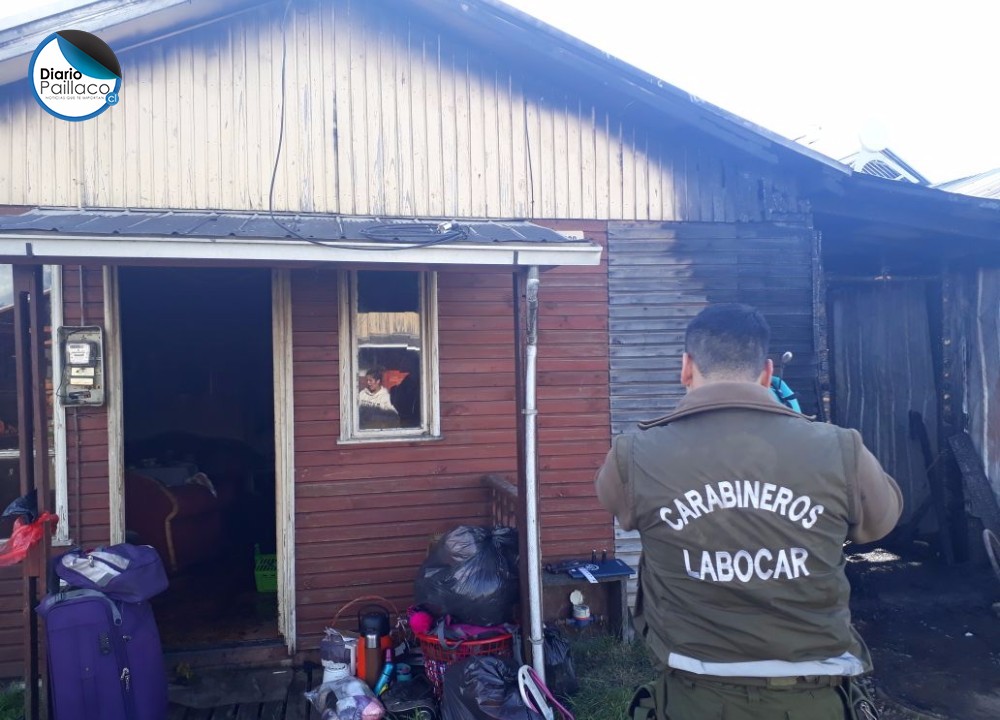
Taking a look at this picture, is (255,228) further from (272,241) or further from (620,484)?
(620,484)

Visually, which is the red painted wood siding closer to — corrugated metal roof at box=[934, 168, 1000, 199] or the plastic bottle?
the plastic bottle

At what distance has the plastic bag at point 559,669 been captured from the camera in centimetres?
457

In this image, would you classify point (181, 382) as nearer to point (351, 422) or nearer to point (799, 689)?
point (351, 422)


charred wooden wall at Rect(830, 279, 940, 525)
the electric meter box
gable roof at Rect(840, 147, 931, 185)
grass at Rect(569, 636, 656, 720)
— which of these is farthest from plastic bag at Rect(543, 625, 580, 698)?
gable roof at Rect(840, 147, 931, 185)

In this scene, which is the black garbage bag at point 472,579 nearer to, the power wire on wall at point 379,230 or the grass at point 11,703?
the power wire on wall at point 379,230

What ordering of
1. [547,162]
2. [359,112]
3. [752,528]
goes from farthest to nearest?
[547,162] < [359,112] < [752,528]

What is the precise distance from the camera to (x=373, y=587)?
5547 millimetres

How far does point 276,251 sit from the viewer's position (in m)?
4.00

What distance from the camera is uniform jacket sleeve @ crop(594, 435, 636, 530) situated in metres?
2.46

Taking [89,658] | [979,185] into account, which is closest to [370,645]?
[89,658]

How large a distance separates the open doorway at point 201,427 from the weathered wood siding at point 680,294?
3.51m

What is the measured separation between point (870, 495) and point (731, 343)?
24.6 inches

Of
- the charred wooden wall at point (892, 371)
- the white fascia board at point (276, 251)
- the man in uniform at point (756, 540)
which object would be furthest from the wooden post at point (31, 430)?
the charred wooden wall at point (892, 371)

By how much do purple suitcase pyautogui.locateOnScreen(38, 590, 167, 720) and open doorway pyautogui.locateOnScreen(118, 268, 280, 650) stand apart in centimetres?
228
